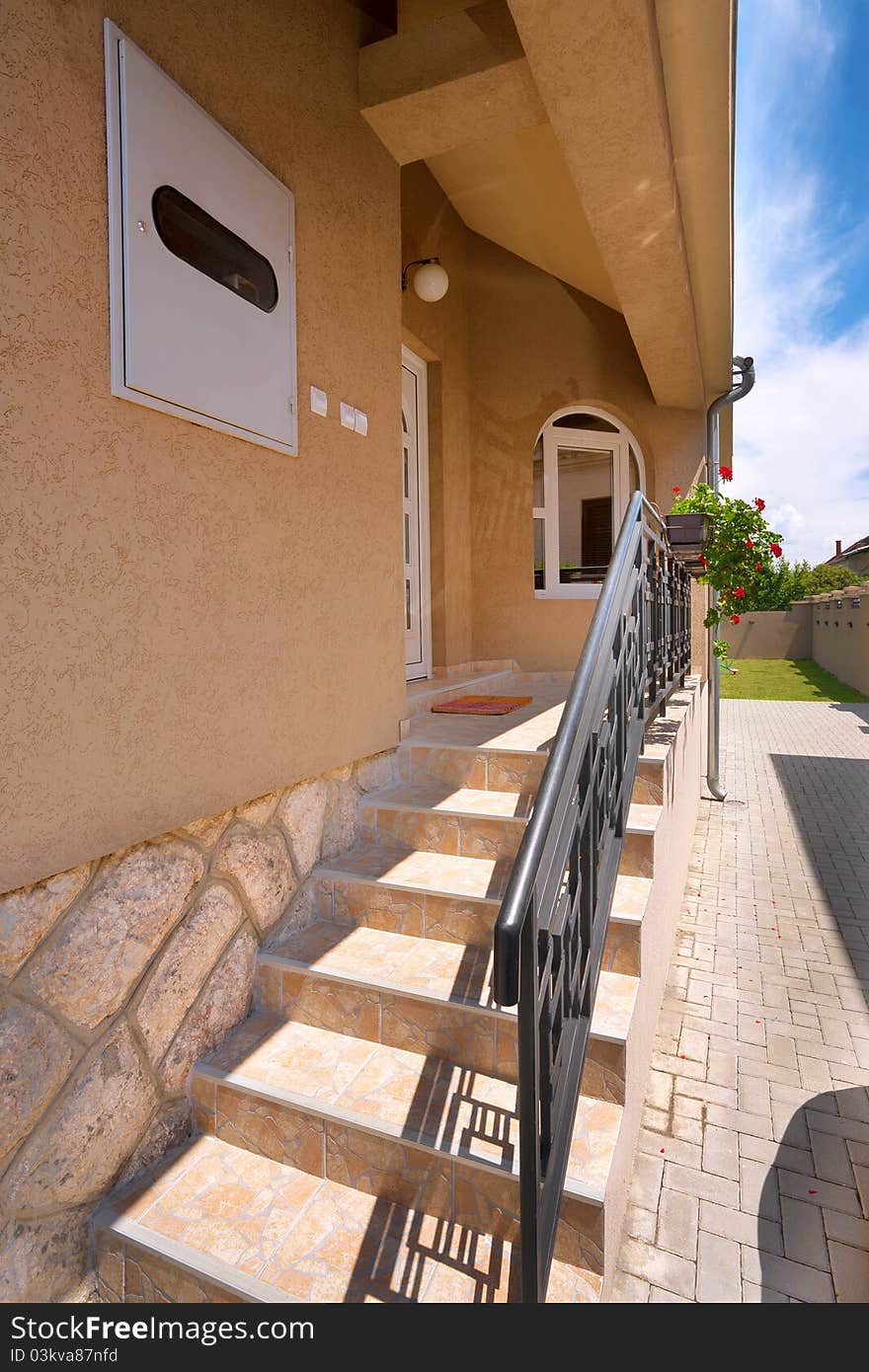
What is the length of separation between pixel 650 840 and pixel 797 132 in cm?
624

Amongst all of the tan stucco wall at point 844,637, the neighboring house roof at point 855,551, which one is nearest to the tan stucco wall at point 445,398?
the tan stucco wall at point 844,637

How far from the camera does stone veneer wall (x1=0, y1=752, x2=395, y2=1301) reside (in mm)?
1699

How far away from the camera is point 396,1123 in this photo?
1953 mm

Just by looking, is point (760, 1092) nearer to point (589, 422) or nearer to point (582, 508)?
point (582, 508)

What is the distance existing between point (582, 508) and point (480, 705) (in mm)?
2868

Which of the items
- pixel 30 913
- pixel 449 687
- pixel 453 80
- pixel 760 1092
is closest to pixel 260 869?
pixel 30 913

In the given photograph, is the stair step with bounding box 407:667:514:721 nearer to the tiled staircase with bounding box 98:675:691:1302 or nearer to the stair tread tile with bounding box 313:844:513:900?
the stair tread tile with bounding box 313:844:513:900

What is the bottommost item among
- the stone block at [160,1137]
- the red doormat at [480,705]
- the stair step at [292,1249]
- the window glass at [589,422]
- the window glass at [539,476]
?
the stair step at [292,1249]

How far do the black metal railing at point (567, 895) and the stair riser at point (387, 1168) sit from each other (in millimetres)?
175

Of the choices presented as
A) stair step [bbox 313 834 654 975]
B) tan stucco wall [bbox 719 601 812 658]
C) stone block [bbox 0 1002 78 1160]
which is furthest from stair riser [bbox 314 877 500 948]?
tan stucco wall [bbox 719 601 812 658]

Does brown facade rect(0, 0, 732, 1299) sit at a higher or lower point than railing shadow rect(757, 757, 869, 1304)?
higher

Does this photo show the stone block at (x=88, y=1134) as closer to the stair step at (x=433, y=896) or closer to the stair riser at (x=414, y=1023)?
the stair riser at (x=414, y=1023)

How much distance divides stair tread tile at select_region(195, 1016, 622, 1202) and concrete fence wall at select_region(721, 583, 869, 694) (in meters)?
16.7

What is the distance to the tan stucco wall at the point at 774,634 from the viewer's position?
23.3 meters
